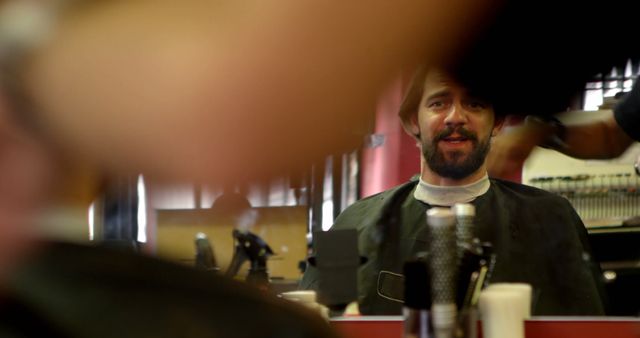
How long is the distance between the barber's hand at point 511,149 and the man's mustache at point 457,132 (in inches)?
1.5

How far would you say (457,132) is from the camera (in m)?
1.27

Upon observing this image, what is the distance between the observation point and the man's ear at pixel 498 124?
1.24 metres

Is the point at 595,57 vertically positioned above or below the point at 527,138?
above

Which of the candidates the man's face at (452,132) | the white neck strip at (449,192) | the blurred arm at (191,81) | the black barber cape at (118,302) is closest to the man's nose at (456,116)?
the man's face at (452,132)

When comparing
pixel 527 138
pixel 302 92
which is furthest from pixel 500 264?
pixel 302 92

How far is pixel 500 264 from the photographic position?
4.10ft

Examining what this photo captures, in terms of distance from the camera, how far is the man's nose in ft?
4.12

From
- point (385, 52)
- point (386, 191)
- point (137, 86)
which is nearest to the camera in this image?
point (137, 86)

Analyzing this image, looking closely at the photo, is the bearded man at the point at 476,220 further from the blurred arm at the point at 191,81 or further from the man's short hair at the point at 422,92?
the blurred arm at the point at 191,81

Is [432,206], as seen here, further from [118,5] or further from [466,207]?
[118,5]

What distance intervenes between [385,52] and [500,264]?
1.73ft

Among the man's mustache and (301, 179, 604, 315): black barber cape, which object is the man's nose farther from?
(301, 179, 604, 315): black barber cape

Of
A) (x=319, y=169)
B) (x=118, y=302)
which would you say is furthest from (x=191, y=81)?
(x=319, y=169)

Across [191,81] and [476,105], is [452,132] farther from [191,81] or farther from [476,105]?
[191,81]
